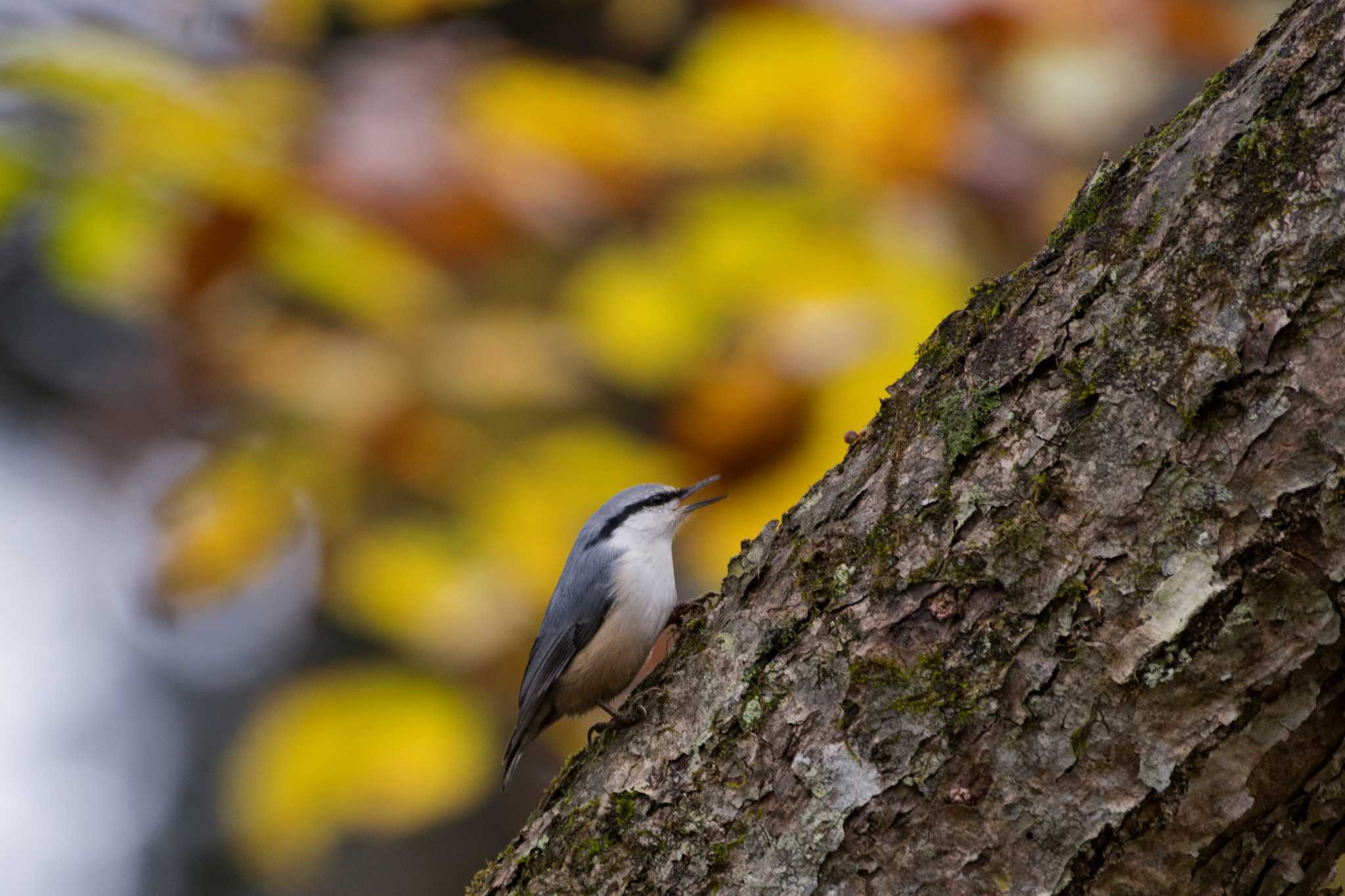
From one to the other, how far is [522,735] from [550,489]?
753 millimetres

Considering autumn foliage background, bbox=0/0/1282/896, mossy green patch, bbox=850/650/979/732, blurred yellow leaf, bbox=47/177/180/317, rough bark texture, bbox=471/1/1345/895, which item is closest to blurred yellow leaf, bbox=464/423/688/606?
autumn foliage background, bbox=0/0/1282/896

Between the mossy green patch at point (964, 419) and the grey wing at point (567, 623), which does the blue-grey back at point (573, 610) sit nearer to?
the grey wing at point (567, 623)

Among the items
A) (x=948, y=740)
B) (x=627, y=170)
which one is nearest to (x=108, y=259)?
(x=627, y=170)

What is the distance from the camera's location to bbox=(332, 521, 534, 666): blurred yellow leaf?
8.41 feet

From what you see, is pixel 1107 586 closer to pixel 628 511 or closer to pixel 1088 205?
pixel 1088 205

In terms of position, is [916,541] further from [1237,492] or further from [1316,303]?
[1316,303]

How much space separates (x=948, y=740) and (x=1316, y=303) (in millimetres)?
683

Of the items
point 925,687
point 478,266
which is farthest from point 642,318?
point 925,687

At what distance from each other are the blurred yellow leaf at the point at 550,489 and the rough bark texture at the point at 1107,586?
42.4 inches

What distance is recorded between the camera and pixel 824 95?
235 centimetres

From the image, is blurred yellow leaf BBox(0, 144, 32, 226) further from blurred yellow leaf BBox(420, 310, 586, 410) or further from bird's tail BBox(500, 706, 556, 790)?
bird's tail BBox(500, 706, 556, 790)

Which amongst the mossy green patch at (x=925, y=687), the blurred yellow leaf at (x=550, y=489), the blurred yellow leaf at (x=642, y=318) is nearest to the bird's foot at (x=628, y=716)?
the mossy green patch at (x=925, y=687)

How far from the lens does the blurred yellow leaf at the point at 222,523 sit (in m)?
2.50

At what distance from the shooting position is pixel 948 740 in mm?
1384
